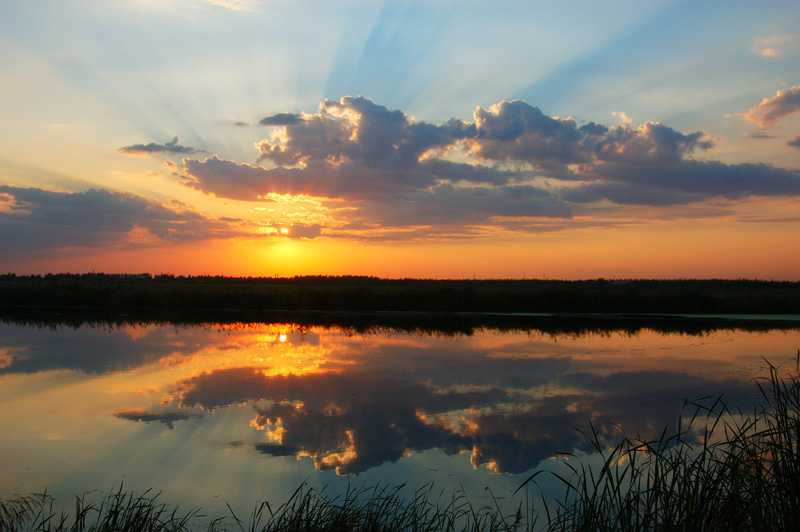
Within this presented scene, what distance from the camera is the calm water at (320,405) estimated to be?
19.1 feet

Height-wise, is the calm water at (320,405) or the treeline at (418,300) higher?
the treeline at (418,300)

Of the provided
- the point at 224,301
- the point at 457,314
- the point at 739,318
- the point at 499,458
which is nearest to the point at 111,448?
the point at 499,458

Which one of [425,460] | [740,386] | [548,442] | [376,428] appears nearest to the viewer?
[425,460]

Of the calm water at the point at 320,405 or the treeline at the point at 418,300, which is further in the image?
the treeline at the point at 418,300

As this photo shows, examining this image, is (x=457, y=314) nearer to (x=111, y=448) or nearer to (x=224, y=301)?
(x=224, y=301)

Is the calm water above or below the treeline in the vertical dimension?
below

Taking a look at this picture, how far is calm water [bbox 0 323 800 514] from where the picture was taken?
5812mm

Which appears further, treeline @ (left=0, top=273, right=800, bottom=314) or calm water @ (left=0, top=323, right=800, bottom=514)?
treeline @ (left=0, top=273, right=800, bottom=314)

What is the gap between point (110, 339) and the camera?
52.2 ft

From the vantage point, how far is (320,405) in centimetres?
871

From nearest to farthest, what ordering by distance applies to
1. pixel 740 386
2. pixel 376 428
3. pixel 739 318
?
pixel 376 428
pixel 740 386
pixel 739 318

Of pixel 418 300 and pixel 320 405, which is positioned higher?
pixel 418 300

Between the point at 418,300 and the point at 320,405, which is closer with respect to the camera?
the point at 320,405

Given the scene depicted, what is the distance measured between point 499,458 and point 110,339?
518 inches
